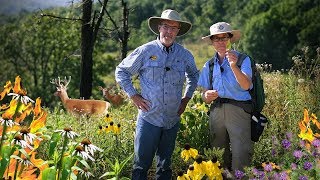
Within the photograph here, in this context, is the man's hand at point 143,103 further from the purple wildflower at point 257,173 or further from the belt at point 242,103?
the purple wildflower at point 257,173

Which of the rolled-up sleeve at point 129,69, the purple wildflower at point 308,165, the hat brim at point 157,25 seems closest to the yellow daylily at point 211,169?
the purple wildflower at point 308,165

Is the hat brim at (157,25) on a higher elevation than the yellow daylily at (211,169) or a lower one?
higher

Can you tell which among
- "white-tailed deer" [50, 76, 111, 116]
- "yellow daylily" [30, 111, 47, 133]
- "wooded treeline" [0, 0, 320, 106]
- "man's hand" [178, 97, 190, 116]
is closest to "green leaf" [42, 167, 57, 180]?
"yellow daylily" [30, 111, 47, 133]

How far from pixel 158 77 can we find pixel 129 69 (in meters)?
0.23

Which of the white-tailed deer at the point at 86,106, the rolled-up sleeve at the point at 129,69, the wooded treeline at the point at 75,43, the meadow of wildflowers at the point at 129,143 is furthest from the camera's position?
the wooded treeline at the point at 75,43

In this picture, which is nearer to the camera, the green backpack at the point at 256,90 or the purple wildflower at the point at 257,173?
the purple wildflower at the point at 257,173

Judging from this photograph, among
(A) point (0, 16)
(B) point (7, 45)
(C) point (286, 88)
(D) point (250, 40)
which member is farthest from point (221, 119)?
(D) point (250, 40)

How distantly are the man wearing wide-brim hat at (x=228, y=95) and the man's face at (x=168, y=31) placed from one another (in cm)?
31

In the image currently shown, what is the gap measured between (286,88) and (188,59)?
283 cm

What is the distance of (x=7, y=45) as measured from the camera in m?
33.8

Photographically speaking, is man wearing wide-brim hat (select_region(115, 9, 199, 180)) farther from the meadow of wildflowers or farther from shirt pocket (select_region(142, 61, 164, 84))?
the meadow of wildflowers

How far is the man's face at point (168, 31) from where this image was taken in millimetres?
3539

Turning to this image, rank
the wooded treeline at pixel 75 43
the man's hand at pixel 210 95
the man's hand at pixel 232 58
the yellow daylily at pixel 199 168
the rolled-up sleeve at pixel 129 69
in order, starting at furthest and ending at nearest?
1. the wooded treeline at pixel 75 43
2. the man's hand at pixel 210 95
3. the rolled-up sleeve at pixel 129 69
4. the man's hand at pixel 232 58
5. the yellow daylily at pixel 199 168

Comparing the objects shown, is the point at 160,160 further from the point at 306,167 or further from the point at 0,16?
the point at 0,16
